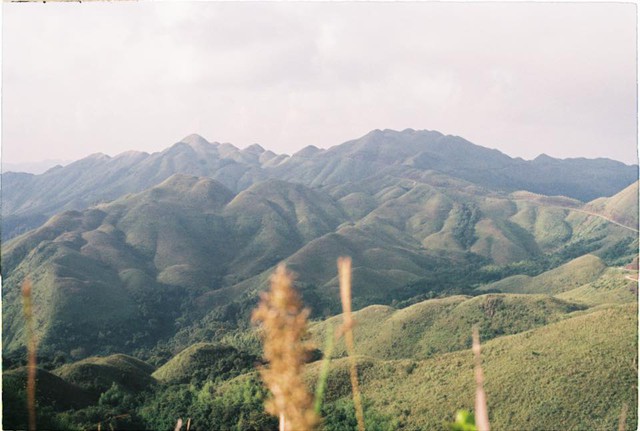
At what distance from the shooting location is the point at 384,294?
77938 mm

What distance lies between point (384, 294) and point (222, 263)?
133 feet

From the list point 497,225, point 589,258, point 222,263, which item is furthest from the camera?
point 497,225

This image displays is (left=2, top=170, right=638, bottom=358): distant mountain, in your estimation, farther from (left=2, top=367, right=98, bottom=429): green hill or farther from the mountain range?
(left=2, top=367, right=98, bottom=429): green hill

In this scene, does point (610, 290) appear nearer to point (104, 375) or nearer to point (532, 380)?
point (532, 380)

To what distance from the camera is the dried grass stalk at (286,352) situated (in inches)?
84.5

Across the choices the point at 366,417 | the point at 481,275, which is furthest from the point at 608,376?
the point at 481,275

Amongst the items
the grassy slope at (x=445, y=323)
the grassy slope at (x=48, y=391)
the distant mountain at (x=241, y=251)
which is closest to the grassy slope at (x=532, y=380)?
the grassy slope at (x=48, y=391)

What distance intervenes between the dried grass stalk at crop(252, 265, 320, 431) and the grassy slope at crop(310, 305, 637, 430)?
2311 cm

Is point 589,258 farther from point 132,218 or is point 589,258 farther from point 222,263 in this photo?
point 132,218

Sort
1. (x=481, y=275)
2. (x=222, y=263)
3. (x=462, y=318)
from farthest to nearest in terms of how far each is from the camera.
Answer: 1. (x=222, y=263)
2. (x=481, y=275)
3. (x=462, y=318)

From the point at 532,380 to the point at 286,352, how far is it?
86.0ft

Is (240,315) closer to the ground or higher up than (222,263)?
closer to the ground

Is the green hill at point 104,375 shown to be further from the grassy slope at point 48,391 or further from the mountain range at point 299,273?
the grassy slope at point 48,391

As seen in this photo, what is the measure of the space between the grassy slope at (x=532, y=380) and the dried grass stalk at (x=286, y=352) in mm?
23114
